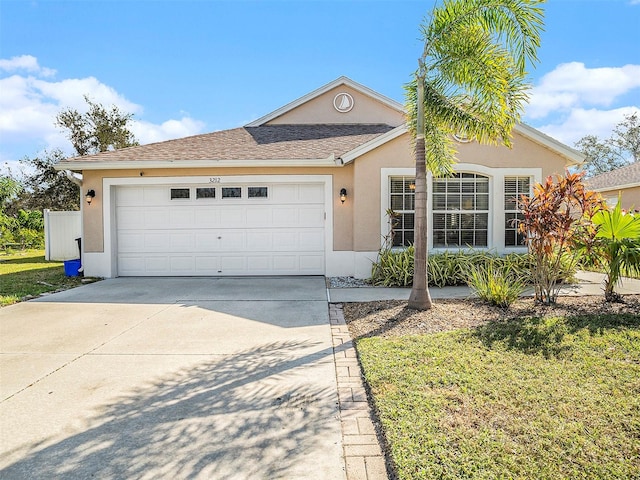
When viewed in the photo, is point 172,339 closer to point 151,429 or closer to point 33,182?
point 151,429

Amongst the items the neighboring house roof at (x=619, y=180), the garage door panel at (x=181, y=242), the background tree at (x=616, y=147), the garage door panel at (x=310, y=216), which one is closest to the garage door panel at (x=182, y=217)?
the garage door panel at (x=181, y=242)

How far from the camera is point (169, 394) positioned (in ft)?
11.8

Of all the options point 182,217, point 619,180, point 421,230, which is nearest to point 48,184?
point 182,217

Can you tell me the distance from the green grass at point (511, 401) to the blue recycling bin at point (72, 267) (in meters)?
9.47

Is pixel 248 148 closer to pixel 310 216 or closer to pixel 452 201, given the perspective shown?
pixel 310 216

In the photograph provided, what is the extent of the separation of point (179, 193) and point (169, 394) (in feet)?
26.6

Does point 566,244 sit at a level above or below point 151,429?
above

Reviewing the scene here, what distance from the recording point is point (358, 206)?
381 inches

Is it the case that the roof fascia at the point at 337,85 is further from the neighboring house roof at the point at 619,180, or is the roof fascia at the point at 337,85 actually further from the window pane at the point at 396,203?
the neighboring house roof at the point at 619,180

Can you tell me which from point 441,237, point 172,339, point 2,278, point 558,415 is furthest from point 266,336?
point 2,278

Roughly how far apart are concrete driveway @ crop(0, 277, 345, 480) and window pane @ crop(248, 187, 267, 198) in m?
4.47

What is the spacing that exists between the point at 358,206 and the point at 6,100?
826 inches

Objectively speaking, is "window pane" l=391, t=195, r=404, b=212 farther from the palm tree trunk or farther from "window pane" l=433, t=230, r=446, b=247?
the palm tree trunk

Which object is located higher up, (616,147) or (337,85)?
(616,147)
